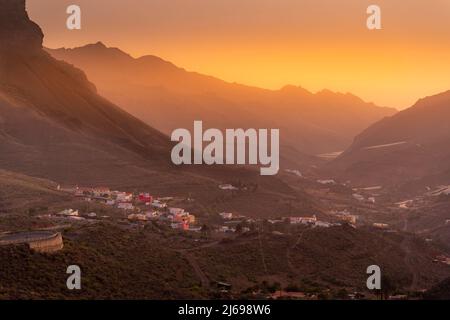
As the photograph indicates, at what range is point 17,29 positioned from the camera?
504ft

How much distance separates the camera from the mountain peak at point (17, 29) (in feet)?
496

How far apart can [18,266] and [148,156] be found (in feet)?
303

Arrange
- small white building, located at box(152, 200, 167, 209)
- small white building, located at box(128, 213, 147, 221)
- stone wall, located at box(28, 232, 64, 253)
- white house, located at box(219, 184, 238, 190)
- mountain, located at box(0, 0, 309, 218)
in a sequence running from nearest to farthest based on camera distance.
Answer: stone wall, located at box(28, 232, 64, 253) → small white building, located at box(128, 213, 147, 221) → small white building, located at box(152, 200, 167, 209) → mountain, located at box(0, 0, 309, 218) → white house, located at box(219, 184, 238, 190)

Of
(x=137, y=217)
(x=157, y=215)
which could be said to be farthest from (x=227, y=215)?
(x=137, y=217)

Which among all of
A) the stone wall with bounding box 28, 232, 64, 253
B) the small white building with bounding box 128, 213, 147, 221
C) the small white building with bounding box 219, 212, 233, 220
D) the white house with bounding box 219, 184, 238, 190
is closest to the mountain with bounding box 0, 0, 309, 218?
the white house with bounding box 219, 184, 238, 190

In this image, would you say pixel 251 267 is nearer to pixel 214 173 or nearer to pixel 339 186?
pixel 214 173

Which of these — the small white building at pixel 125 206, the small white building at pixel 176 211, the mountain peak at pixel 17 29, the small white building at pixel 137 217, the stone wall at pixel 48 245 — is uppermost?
the mountain peak at pixel 17 29

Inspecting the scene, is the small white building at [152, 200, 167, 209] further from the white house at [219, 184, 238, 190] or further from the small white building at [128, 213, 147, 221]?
the white house at [219, 184, 238, 190]

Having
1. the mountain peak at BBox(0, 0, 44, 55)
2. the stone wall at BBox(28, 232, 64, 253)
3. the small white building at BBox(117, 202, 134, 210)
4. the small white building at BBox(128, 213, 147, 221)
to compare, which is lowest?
the stone wall at BBox(28, 232, 64, 253)

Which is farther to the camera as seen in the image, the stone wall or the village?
the village

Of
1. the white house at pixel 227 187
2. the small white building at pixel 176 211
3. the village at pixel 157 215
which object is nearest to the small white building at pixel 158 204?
the village at pixel 157 215

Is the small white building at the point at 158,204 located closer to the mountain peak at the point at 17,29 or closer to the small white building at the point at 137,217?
the small white building at the point at 137,217

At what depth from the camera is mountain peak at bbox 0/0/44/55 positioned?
151 meters

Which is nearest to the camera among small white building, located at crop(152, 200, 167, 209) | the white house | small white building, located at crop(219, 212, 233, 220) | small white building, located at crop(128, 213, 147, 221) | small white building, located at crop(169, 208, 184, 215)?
small white building, located at crop(128, 213, 147, 221)
